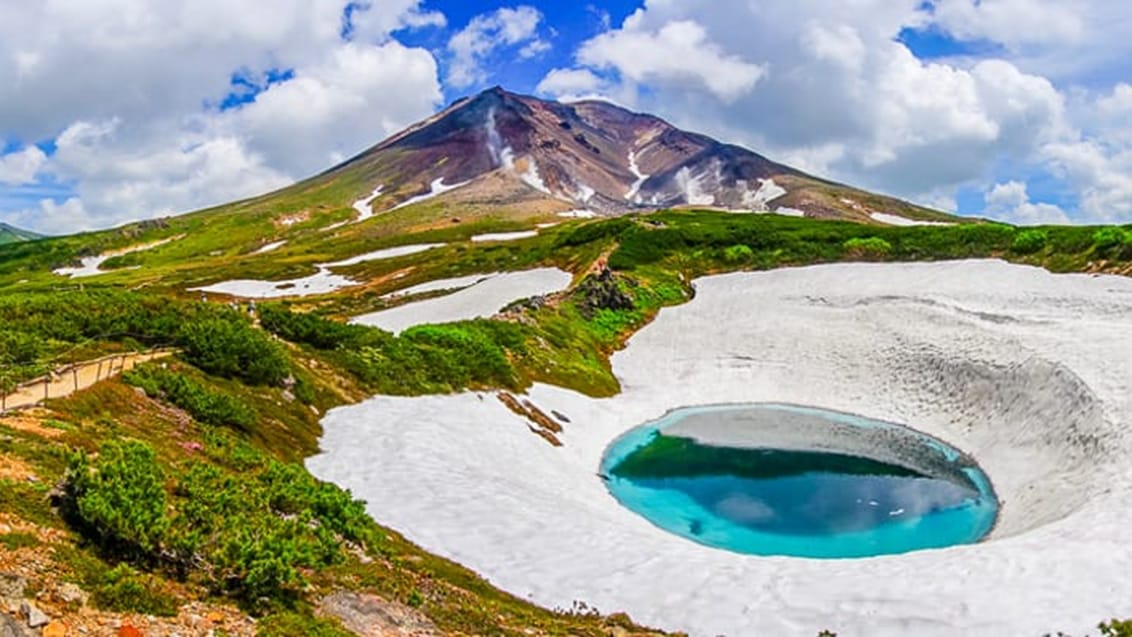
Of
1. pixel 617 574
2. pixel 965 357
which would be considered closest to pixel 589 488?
pixel 617 574

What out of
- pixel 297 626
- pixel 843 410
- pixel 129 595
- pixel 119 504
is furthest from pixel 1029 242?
pixel 129 595

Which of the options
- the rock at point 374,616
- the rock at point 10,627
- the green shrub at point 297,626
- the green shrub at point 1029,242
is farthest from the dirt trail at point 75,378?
the green shrub at point 1029,242

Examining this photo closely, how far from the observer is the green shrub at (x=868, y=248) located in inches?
2815

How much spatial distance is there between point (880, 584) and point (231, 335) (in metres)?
20.6

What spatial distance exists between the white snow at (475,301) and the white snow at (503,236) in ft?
232

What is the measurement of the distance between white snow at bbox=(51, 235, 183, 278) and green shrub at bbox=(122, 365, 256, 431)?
536 ft

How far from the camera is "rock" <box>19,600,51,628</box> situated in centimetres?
785

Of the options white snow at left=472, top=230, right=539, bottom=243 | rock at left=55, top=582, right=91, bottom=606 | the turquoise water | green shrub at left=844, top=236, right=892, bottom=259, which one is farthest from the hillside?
white snow at left=472, top=230, right=539, bottom=243

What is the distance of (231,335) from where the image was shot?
2466 cm

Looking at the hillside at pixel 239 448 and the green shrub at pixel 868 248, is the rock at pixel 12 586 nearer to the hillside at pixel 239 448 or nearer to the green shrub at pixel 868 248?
the hillside at pixel 239 448

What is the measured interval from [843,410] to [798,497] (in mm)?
14879

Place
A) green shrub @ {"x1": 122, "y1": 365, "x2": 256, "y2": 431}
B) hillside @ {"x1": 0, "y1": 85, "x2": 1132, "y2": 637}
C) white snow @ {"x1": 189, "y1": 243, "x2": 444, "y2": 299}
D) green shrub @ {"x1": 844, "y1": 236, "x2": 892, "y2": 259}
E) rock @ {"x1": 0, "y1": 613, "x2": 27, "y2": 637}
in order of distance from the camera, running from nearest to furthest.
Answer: rock @ {"x1": 0, "y1": 613, "x2": 27, "y2": 637}, hillside @ {"x1": 0, "y1": 85, "x2": 1132, "y2": 637}, green shrub @ {"x1": 122, "y1": 365, "x2": 256, "y2": 431}, green shrub @ {"x1": 844, "y1": 236, "x2": 892, "y2": 259}, white snow @ {"x1": 189, "y1": 243, "x2": 444, "y2": 299}

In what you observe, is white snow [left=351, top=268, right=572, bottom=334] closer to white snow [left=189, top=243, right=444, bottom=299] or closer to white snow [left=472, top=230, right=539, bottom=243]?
white snow [left=189, top=243, right=444, bottom=299]

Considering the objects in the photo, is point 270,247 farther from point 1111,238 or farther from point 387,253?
point 1111,238
